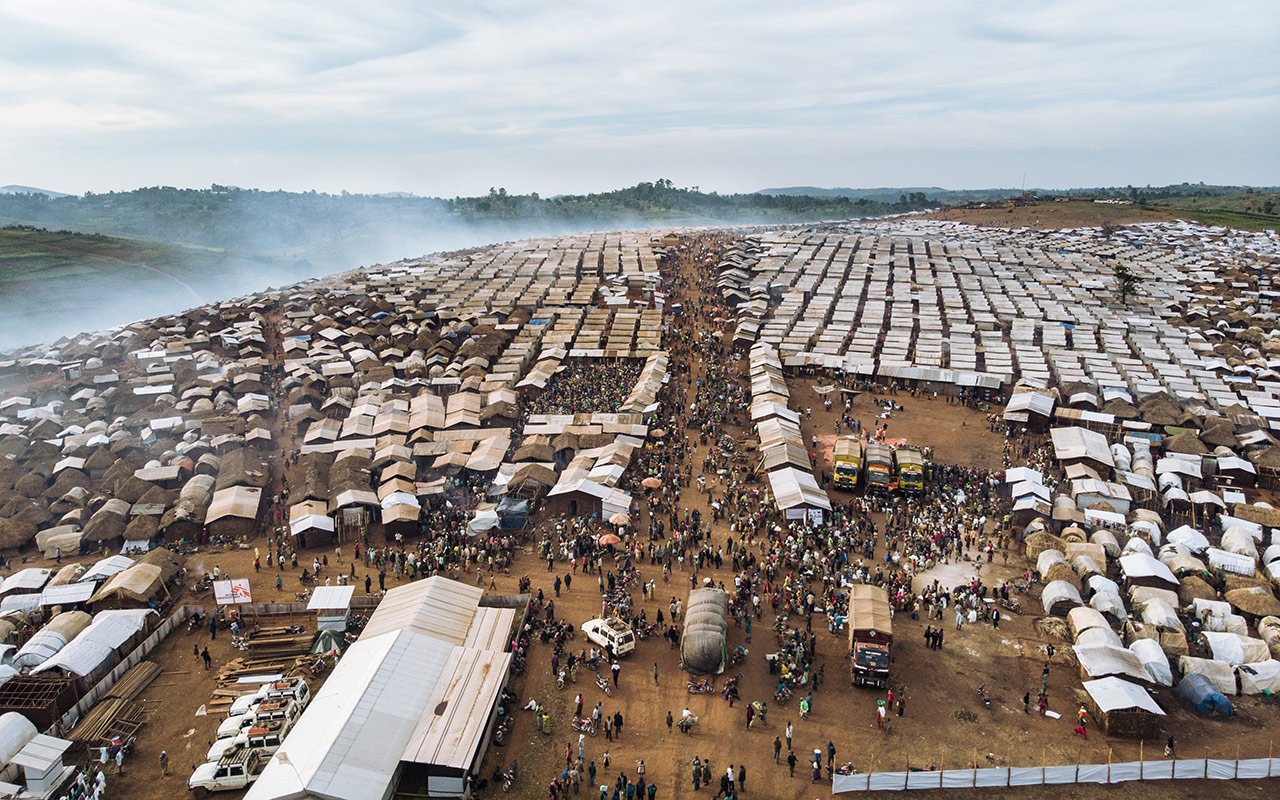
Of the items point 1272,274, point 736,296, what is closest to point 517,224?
point 736,296

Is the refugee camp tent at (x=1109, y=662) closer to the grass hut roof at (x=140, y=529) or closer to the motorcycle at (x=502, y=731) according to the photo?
the motorcycle at (x=502, y=731)

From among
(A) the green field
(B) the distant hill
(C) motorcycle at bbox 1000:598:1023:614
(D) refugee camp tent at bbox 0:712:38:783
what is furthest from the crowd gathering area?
(B) the distant hill

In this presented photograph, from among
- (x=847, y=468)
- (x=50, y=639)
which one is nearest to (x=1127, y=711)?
(x=847, y=468)

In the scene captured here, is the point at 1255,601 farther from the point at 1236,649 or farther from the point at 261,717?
the point at 261,717

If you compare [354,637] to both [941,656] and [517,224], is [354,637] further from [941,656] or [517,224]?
[517,224]

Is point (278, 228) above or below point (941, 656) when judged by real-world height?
above
